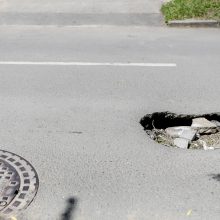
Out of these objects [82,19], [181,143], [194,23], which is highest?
[194,23]

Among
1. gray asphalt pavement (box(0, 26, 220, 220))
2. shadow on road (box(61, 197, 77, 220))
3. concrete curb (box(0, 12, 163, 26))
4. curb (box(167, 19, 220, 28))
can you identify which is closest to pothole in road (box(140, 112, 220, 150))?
gray asphalt pavement (box(0, 26, 220, 220))

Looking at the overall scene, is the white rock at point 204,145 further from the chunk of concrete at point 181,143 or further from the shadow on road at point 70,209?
the shadow on road at point 70,209

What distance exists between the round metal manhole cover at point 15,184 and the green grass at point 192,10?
670 cm

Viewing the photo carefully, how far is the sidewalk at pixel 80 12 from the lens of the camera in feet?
36.8

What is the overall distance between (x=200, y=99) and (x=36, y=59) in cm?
329

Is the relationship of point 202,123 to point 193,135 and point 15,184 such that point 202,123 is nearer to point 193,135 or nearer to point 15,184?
point 193,135

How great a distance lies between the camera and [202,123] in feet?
20.2

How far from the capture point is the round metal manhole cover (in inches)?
181

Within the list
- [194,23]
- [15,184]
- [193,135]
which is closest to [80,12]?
[194,23]

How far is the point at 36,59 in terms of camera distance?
28.2ft

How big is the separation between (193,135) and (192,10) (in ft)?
19.6

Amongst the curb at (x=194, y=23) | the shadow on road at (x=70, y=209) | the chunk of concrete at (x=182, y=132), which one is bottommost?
the shadow on road at (x=70, y=209)

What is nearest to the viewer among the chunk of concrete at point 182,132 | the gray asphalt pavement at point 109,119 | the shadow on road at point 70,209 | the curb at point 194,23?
the shadow on road at point 70,209

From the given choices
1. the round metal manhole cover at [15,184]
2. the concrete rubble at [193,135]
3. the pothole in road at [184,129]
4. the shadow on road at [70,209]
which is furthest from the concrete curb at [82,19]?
the shadow on road at [70,209]
